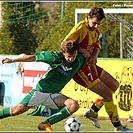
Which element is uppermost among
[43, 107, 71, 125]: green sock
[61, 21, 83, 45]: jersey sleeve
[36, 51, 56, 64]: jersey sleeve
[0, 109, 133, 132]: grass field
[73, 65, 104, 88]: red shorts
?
[61, 21, 83, 45]: jersey sleeve

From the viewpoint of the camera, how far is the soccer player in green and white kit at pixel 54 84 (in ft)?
32.4

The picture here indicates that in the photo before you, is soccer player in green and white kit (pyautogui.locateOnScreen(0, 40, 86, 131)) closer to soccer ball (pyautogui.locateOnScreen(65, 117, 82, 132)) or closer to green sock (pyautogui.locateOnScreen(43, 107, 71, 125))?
green sock (pyautogui.locateOnScreen(43, 107, 71, 125))

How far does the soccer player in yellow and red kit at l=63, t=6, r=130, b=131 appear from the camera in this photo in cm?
1060

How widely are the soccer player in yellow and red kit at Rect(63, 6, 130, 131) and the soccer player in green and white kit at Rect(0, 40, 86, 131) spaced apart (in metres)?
0.62

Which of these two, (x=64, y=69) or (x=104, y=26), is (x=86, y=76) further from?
→ (x=104, y=26)

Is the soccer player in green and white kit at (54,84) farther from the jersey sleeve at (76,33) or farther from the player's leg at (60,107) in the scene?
the jersey sleeve at (76,33)

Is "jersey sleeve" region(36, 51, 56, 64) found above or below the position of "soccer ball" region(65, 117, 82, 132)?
above

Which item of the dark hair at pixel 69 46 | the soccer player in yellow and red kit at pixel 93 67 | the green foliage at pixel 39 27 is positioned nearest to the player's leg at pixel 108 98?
the soccer player in yellow and red kit at pixel 93 67

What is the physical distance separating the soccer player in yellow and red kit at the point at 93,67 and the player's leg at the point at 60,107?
3.03ft

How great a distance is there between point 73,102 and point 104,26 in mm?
13082

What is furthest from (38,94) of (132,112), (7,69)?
(7,69)

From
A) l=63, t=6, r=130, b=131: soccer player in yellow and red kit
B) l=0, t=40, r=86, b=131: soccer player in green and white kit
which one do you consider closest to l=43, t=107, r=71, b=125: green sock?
l=0, t=40, r=86, b=131: soccer player in green and white kit

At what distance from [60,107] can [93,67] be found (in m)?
1.26

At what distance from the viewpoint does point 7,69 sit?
17.3m
